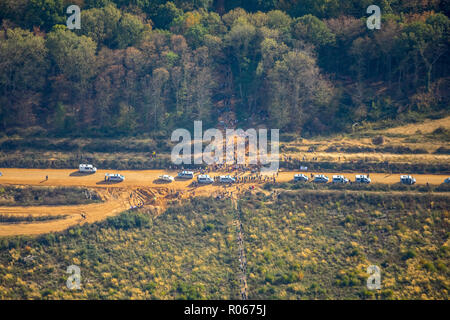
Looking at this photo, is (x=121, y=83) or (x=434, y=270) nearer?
(x=434, y=270)

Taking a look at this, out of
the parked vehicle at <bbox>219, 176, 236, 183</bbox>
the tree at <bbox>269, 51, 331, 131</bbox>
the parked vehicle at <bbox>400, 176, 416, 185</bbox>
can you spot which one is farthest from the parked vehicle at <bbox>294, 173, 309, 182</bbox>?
the parked vehicle at <bbox>400, 176, 416, 185</bbox>

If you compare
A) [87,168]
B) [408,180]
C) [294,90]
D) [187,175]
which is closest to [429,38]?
[294,90]

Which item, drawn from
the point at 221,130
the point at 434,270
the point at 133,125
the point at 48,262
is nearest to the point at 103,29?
the point at 133,125

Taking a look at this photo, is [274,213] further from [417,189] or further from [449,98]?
[449,98]

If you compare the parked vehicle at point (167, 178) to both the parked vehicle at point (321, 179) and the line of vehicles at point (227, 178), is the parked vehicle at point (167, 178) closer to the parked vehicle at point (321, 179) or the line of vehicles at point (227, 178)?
the line of vehicles at point (227, 178)

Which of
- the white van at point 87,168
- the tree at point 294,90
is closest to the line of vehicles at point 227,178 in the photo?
the white van at point 87,168

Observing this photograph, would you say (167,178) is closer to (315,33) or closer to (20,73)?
(20,73)
